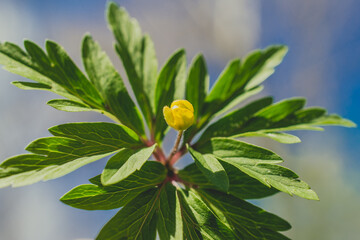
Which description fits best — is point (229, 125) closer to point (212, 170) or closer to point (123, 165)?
point (212, 170)

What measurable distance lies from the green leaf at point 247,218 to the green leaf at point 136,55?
1.08 feet

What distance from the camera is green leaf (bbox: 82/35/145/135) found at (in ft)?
2.97

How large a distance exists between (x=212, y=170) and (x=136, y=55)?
1.61ft

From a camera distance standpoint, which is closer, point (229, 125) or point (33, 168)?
point (33, 168)

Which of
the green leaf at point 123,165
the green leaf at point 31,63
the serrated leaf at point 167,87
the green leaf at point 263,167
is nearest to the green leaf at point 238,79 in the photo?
the serrated leaf at point 167,87

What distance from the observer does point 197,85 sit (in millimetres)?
1002

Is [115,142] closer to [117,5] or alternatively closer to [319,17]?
[117,5]

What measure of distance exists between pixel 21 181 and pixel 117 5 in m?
0.65

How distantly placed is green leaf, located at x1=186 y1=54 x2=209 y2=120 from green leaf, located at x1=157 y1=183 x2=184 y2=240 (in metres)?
0.28

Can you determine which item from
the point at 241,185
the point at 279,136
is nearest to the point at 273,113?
the point at 279,136

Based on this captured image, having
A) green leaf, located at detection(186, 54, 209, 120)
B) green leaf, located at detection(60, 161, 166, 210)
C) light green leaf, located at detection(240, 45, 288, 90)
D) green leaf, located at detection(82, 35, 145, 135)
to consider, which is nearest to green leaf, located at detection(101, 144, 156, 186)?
green leaf, located at detection(60, 161, 166, 210)

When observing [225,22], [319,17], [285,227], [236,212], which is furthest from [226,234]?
[319,17]

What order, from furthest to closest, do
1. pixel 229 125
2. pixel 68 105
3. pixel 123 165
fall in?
pixel 229 125 → pixel 68 105 → pixel 123 165

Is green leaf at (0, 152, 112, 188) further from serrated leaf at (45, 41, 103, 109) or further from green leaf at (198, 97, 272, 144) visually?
green leaf at (198, 97, 272, 144)
